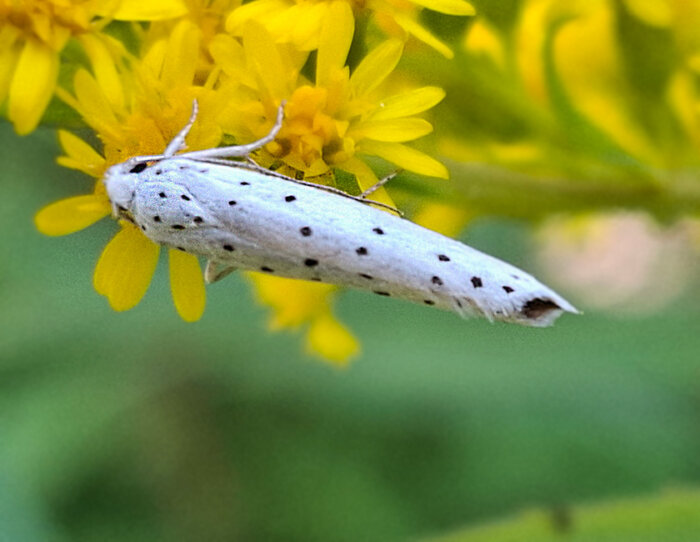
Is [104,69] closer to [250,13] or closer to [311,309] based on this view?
[250,13]

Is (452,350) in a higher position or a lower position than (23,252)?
higher

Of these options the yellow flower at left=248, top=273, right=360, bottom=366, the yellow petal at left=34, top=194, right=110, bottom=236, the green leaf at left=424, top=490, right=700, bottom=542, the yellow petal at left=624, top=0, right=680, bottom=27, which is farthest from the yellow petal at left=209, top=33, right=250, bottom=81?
the green leaf at left=424, top=490, right=700, bottom=542

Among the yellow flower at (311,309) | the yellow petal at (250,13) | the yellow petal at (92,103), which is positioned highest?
the yellow flower at (311,309)

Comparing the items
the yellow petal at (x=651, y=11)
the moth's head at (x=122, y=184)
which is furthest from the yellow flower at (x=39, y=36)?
the yellow petal at (x=651, y=11)

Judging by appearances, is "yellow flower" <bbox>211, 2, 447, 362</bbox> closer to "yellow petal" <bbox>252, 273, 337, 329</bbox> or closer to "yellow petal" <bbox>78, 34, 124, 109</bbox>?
"yellow petal" <bbox>78, 34, 124, 109</bbox>

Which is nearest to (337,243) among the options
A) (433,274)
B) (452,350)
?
(433,274)

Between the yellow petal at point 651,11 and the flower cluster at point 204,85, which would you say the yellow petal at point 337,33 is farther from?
the yellow petal at point 651,11

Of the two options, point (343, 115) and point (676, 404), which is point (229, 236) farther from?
point (676, 404)

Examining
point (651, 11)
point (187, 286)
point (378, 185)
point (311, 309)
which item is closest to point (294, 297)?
point (311, 309)
